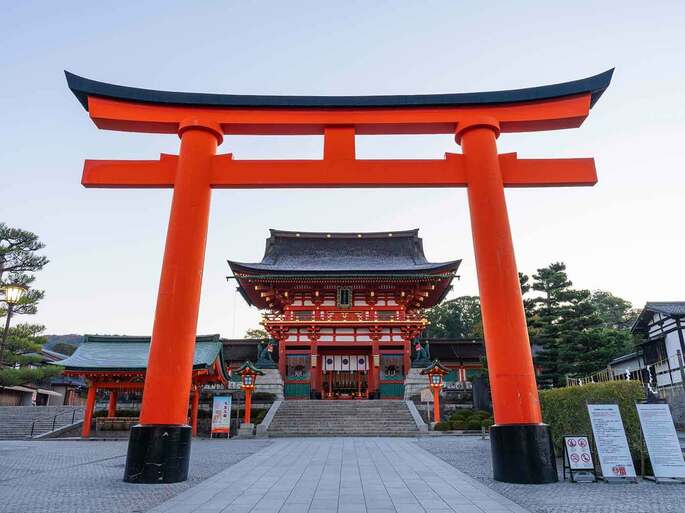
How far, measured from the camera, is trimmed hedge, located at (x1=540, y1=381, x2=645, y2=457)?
7.13 metres

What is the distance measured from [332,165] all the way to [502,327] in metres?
3.98

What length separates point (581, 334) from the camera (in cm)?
1961

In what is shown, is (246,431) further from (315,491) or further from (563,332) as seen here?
(563,332)

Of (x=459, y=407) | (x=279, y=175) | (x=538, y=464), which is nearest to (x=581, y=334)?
(x=459, y=407)

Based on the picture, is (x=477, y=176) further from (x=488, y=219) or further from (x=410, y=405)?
(x=410, y=405)

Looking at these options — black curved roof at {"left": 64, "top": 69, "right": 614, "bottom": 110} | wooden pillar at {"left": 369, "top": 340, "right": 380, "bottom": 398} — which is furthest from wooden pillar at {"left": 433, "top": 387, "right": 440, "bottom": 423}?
black curved roof at {"left": 64, "top": 69, "right": 614, "bottom": 110}

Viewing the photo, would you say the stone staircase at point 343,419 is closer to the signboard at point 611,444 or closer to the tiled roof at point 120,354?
the tiled roof at point 120,354

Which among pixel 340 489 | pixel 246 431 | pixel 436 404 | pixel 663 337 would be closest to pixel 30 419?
pixel 246 431

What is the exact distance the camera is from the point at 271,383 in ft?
72.8

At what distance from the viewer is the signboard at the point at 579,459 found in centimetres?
638

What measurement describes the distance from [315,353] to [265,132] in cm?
1734

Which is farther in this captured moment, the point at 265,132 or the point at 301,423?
the point at 301,423

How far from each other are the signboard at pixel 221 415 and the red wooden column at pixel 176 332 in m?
10.6

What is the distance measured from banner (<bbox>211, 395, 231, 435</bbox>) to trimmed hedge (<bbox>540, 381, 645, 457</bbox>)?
463 inches
